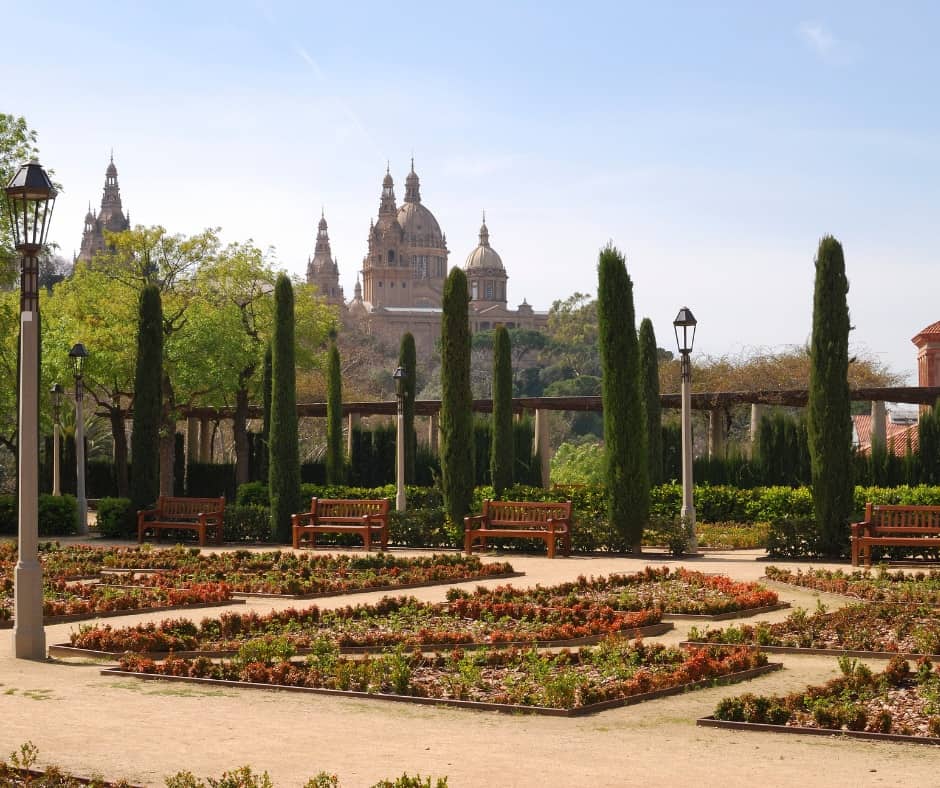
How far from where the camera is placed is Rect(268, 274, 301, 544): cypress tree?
2297 cm

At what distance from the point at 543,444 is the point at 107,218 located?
5122 inches

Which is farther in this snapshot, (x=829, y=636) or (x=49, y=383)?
(x=49, y=383)

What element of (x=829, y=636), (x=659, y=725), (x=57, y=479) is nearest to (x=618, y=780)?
(x=659, y=725)

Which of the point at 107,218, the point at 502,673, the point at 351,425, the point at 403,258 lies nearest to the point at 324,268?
the point at 403,258

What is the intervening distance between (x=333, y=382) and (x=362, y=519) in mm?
12891

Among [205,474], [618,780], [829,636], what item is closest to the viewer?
[618,780]

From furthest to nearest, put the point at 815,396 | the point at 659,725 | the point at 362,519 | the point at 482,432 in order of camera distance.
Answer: the point at 482,432, the point at 362,519, the point at 815,396, the point at 659,725

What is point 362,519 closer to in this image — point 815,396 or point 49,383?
point 815,396

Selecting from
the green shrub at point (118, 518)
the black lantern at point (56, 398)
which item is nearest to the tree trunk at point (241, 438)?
the black lantern at point (56, 398)

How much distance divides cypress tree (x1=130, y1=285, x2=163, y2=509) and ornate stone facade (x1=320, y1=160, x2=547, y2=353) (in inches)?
5774

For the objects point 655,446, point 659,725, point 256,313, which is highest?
point 256,313

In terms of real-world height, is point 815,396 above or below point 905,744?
above

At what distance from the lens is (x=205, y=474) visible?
35281mm

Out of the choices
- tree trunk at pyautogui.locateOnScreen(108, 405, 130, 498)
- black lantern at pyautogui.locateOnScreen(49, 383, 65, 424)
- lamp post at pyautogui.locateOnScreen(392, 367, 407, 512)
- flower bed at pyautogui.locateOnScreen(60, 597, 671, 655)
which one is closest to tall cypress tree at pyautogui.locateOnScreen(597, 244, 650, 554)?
lamp post at pyautogui.locateOnScreen(392, 367, 407, 512)
